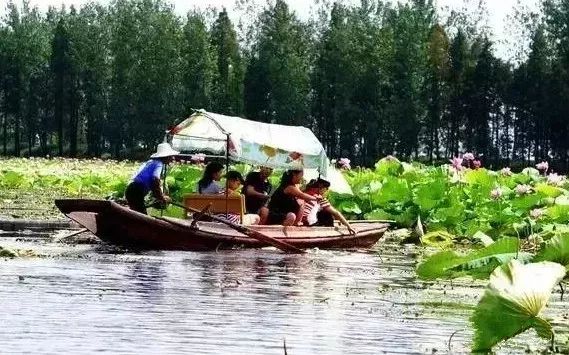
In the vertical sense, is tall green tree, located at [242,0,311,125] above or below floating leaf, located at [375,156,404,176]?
above

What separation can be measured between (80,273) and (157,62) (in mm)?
62886

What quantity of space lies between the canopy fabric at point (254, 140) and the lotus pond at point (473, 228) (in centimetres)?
176

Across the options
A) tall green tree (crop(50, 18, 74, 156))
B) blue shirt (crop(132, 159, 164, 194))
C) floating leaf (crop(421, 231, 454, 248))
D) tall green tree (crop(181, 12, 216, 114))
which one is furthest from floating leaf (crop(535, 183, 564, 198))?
tall green tree (crop(50, 18, 74, 156))

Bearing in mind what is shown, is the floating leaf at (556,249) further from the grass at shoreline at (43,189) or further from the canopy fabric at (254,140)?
the grass at shoreline at (43,189)

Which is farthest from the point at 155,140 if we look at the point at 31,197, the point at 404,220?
the point at 404,220

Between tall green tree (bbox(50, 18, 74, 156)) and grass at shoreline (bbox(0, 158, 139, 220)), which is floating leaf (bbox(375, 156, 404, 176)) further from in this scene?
tall green tree (bbox(50, 18, 74, 156))

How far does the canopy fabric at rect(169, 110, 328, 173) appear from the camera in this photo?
17281 millimetres

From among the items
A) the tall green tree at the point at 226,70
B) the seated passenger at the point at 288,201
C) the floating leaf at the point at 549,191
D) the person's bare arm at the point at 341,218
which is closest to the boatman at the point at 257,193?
the seated passenger at the point at 288,201

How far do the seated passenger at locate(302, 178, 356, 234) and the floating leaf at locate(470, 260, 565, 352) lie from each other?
1117cm

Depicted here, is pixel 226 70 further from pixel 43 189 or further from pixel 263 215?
pixel 263 215

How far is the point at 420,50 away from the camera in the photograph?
66.6m

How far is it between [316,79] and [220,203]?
54.4m

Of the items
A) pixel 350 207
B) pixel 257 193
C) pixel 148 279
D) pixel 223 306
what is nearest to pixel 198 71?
pixel 350 207

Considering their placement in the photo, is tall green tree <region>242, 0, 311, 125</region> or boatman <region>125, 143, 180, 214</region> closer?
boatman <region>125, 143, 180, 214</region>
